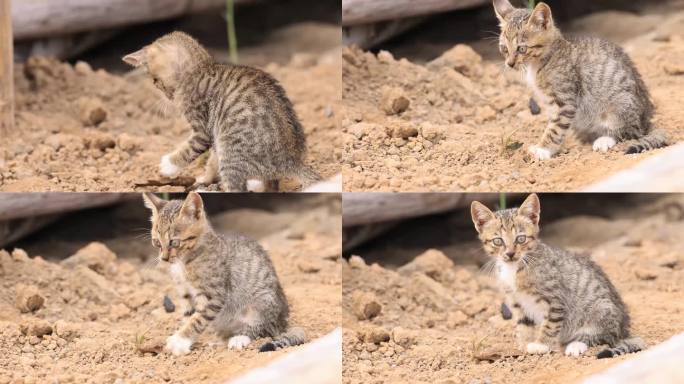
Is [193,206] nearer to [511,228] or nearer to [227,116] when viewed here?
[227,116]

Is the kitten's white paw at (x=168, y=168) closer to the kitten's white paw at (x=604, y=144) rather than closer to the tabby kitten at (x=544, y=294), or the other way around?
the tabby kitten at (x=544, y=294)

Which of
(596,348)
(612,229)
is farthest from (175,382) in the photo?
(612,229)

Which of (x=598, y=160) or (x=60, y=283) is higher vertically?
(x=598, y=160)

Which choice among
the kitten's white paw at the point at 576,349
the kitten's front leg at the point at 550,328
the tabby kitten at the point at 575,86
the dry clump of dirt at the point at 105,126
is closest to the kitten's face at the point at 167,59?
the dry clump of dirt at the point at 105,126

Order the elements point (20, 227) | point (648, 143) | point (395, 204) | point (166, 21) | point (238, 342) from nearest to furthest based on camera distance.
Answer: point (648, 143) → point (238, 342) → point (395, 204) → point (20, 227) → point (166, 21)

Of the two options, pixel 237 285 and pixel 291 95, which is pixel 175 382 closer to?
pixel 237 285

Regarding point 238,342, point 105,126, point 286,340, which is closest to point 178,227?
point 238,342
